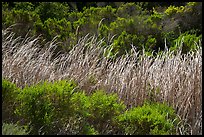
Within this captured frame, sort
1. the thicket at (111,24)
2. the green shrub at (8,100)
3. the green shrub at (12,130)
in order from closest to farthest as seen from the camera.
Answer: the green shrub at (12,130)
the green shrub at (8,100)
the thicket at (111,24)

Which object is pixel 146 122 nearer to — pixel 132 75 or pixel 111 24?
pixel 132 75

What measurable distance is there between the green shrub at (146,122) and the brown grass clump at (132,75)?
426 mm

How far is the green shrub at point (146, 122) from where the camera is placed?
3957 mm

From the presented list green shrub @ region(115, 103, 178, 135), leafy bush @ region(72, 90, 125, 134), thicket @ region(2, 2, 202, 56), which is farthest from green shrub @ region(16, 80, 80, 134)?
thicket @ region(2, 2, 202, 56)

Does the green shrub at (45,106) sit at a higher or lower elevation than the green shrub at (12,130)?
higher

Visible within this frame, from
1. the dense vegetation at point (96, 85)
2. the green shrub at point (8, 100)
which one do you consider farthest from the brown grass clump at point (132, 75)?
the green shrub at point (8, 100)

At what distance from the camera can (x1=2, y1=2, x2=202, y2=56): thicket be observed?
25.8 ft

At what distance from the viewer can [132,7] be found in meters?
9.91

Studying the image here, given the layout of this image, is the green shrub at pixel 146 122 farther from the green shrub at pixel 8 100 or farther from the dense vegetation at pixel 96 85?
the green shrub at pixel 8 100

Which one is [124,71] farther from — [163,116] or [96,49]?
[163,116]

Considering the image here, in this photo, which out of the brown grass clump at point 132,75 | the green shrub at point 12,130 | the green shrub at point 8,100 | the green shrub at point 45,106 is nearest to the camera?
the green shrub at point 12,130

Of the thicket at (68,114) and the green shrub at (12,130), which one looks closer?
the green shrub at (12,130)

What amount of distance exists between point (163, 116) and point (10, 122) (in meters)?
1.57

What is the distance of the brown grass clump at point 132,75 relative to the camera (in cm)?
479
